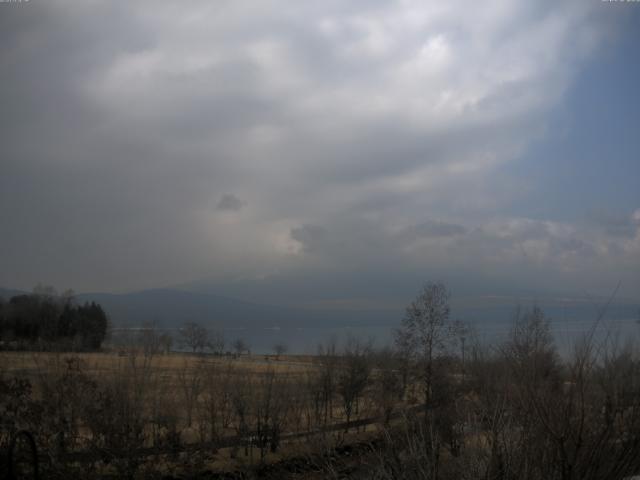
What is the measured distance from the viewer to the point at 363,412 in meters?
42.0

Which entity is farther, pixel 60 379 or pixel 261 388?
pixel 261 388

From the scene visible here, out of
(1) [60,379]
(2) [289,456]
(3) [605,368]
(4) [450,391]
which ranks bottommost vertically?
(2) [289,456]

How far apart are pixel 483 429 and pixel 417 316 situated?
1233 inches

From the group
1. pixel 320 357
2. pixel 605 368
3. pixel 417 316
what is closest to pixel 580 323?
pixel 605 368

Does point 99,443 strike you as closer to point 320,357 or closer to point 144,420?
point 144,420

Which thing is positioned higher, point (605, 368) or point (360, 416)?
point (605, 368)

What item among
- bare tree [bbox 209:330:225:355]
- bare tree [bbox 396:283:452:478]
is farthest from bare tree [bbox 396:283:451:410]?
bare tree [bbox 209:330:225:355]

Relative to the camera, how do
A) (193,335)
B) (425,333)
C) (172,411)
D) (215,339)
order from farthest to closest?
(193,335) < (215,339) < (425,333) < (172,411)

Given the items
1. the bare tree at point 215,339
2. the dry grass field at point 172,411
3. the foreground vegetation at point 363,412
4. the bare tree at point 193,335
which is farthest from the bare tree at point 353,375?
the bare tree at point 193,335

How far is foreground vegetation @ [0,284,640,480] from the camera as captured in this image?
816 cm

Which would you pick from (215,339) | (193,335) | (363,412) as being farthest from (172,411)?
(193,335)

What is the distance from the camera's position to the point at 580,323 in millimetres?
9500

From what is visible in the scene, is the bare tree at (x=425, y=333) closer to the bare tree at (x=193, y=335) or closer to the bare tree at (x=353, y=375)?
the bare tree at (x=353, y=375)

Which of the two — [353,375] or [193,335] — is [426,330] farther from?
[193,335]
